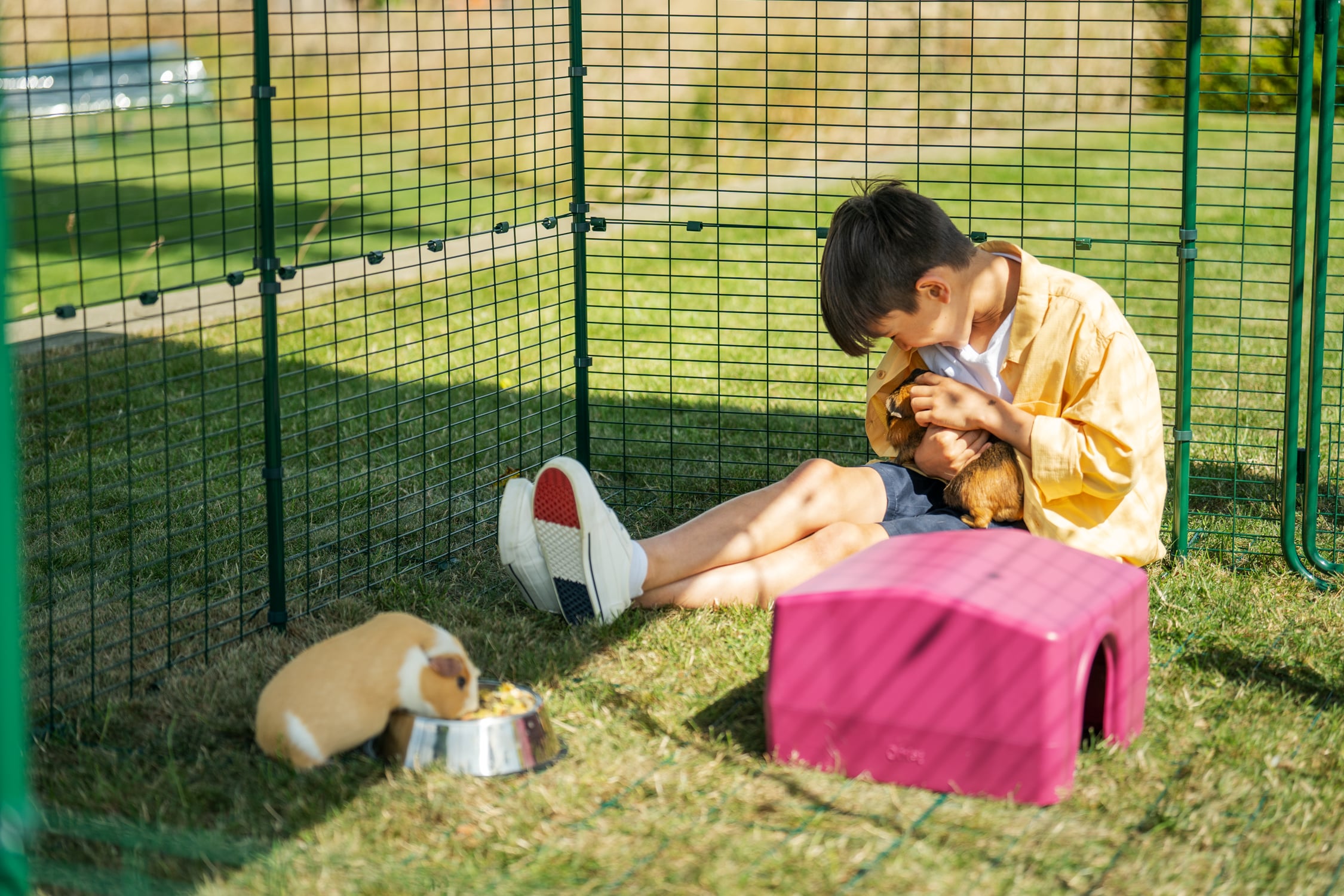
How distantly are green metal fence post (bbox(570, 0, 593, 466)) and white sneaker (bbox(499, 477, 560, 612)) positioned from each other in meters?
0.93

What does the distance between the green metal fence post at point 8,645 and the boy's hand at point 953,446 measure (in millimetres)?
2312

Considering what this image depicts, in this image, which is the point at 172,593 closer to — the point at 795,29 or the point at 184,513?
the point at 184,513

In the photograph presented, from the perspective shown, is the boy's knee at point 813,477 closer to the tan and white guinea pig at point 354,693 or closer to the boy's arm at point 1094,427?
the boy's arm at point 1094,427

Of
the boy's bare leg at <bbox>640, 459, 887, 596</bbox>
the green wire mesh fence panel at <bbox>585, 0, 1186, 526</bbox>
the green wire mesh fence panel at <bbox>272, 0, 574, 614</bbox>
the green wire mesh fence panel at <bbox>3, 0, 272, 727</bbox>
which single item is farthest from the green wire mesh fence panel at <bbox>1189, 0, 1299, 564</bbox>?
the green wire mesh fence panel at <bbox>3, 0, 272, 727</bbox>

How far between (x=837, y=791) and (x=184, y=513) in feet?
8.23

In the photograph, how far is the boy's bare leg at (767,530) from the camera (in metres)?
3.41

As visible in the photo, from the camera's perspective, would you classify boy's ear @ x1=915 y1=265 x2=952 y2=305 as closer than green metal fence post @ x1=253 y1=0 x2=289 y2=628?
No

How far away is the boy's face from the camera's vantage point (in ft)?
10.7

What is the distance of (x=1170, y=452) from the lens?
4.95m

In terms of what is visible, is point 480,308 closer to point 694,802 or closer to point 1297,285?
point 694,802

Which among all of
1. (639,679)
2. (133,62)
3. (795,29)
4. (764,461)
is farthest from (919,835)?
(795,29)

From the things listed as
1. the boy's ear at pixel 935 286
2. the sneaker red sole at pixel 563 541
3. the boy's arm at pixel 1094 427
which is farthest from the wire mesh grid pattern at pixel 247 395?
the boy's arm at pixel 1094 427

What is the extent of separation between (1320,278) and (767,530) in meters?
1.65

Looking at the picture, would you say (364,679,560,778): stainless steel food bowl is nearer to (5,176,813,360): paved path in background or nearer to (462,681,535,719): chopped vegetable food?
(462,681,535,719): chopped vegetable food
